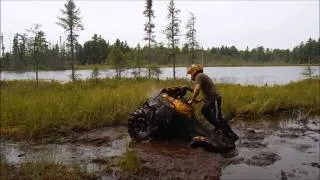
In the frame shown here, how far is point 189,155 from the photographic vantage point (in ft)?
27.6

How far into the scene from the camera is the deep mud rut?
285 inches

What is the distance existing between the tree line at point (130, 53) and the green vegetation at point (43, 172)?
960 inches

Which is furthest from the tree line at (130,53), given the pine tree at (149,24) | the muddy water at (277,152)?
the muddy water at (277,152)

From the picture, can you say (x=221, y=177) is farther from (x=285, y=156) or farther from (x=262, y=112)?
(x=262, y=112)

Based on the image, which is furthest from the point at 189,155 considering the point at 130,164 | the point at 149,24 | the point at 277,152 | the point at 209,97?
the point at 149,24

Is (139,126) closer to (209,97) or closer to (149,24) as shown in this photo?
(209,97)

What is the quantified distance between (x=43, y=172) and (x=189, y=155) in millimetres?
2995

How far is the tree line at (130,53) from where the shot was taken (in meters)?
33.0

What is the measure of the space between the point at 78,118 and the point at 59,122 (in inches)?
24.9

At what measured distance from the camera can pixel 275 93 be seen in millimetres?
16094

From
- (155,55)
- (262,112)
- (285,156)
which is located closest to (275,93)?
(262,112)

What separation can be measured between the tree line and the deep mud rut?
70.5 feet

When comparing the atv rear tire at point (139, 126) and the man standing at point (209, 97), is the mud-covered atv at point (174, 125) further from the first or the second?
the man standing at point (209, 97)

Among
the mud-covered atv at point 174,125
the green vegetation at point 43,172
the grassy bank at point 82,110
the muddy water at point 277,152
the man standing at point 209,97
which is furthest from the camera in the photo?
the grassy bank at point 82,110
